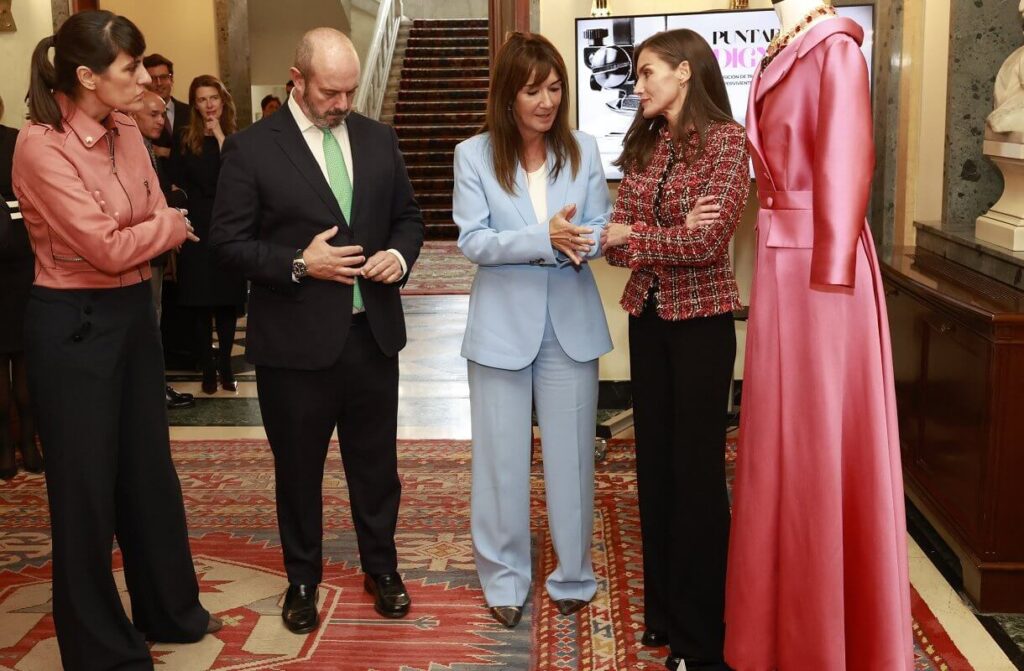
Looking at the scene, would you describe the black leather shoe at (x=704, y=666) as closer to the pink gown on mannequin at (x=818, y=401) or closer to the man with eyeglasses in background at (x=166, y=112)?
the pink gown on mannequin at (x=818, y=401)

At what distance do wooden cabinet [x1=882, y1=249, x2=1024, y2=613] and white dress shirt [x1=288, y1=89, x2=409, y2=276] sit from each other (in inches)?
73.6

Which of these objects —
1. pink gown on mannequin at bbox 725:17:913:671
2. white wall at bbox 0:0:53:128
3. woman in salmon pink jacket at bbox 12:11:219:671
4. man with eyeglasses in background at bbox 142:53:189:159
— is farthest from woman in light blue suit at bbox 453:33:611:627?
white wall at bbox 0:0:53:128

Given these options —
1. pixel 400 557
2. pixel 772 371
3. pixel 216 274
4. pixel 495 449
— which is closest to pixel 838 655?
pixel 772 371

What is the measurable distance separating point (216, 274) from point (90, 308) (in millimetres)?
3755

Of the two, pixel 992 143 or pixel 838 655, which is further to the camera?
pixel 992 143

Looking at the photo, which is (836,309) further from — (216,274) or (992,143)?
(216,274)

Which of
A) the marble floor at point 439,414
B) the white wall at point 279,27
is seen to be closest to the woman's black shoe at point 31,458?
the marble floor at point 439,414

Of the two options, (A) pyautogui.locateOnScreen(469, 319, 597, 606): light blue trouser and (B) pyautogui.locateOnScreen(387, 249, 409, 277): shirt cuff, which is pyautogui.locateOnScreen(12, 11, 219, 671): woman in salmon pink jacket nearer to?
(B) pyautogui.locateOnScreen(387, 249, 409, 277): shirt cuff

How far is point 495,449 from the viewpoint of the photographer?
3594 mm

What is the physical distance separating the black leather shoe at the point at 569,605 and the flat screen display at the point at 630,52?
2613mm

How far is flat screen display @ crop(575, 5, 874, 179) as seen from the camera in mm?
5516

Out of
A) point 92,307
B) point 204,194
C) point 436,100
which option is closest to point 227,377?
point 204,194

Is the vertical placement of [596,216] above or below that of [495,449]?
above

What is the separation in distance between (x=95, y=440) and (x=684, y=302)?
5.30 ft
